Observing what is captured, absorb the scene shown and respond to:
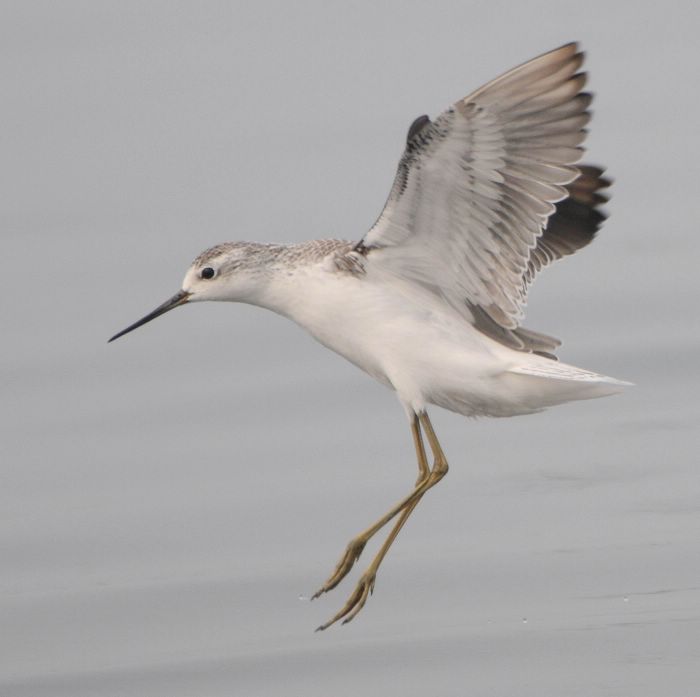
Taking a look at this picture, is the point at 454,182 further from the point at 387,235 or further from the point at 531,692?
the point at 531,692

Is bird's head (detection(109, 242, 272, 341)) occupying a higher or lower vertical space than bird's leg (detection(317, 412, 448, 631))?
higher

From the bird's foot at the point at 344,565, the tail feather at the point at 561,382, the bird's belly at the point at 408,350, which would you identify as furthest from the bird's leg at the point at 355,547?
the tail feather at the point at 561,382

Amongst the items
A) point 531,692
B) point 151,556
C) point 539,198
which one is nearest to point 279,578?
point 151,556

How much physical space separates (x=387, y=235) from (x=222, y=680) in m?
2.17

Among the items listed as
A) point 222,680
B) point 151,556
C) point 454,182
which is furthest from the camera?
point 151,556

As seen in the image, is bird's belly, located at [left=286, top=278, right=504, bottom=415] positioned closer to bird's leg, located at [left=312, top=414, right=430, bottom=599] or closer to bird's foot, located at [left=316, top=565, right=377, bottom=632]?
bird's leg, located at [left=312, top=414, right=430, bottom=599]

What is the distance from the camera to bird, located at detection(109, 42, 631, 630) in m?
12.1

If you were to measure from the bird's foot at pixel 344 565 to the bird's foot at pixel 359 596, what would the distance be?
3.5 inches

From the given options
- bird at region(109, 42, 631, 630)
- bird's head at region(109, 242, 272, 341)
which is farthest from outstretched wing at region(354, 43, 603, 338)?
bird's head at region(109, 242, 272, 341)

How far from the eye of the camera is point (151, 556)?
46.3 ft

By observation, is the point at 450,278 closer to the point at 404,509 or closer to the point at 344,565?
the point at 404,509

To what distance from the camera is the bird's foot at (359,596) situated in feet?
41.6

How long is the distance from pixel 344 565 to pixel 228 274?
4.28ft

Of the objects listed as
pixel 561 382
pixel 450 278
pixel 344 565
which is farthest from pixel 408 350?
pixel 344 565
